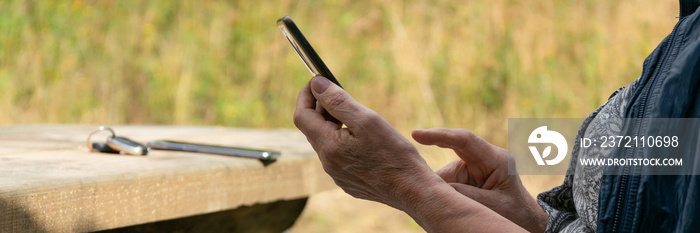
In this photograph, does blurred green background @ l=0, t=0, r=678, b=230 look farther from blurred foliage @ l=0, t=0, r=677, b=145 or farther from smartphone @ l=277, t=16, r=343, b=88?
smartphone @ l=277, t=16, r=343, b=88

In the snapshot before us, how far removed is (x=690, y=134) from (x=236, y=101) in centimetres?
308

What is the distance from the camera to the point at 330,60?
3.80m

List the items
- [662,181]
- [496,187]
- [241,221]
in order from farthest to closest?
[241,221]
[496,187]
[662,181]

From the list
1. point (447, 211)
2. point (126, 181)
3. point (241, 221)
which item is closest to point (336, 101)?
point (447, 211)

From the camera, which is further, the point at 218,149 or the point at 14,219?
the point at 218,149

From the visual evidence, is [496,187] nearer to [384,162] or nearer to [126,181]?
[384,162]

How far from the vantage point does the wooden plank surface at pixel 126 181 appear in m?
0.86

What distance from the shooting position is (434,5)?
392 cm

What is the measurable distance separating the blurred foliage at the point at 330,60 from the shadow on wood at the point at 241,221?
195 centimetres

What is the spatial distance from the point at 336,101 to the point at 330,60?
287 cm

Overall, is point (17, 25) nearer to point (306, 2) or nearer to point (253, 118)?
point (253, 118)

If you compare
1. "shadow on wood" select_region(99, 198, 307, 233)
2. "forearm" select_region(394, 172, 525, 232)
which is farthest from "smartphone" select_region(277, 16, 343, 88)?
"shadow on wood" select_region(99, 198, 307, 233)

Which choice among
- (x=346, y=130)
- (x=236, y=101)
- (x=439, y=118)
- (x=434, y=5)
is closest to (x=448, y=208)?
(x=346, y=130)

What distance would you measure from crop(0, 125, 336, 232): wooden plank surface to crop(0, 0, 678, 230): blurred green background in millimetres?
1992
